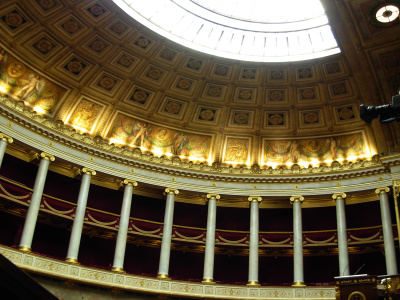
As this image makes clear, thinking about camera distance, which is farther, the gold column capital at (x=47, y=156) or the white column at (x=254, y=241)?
the white column at (x=254, y=241)

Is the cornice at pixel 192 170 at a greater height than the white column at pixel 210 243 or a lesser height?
greater

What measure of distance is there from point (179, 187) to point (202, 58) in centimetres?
735

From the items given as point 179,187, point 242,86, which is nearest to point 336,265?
point 179,187

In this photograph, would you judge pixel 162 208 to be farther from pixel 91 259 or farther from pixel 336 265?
pixel 336 265

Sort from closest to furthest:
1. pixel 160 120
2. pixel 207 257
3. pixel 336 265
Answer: pixel 207 257, pixel 336 265, pixel 160 120

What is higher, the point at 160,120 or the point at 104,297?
the point at 160,120

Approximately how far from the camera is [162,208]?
26703 mm

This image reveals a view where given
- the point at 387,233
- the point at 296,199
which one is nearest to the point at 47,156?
the point at 296,199

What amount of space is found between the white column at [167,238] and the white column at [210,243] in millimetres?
1917

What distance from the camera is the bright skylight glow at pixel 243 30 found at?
24578 millimetres

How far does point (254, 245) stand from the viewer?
77.2ft

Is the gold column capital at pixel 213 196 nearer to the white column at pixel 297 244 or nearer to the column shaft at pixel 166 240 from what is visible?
the column shaft at pixel 166 240

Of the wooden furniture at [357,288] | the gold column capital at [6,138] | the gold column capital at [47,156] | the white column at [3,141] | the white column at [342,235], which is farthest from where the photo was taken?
the gold column capital at [47,156]

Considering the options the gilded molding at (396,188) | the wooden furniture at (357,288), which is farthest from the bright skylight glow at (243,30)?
the wooden furniture at (357,288)
